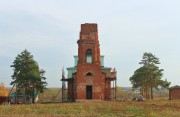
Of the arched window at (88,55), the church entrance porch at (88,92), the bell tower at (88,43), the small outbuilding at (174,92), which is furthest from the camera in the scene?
the small outbuilding at (174,92)

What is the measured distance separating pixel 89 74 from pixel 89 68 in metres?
0.81

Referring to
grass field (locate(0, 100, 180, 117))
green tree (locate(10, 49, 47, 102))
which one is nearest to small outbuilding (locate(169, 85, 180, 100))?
green tree (locate(10, 49, 47, 102))

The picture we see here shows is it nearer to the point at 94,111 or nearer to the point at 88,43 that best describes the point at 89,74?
the point at 88,43

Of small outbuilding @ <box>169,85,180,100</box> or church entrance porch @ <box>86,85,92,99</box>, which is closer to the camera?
church entrance porch @ <box>86,85,92,99</box>

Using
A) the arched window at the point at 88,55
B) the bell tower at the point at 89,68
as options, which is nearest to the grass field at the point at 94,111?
the bell tower at the point at 89,68

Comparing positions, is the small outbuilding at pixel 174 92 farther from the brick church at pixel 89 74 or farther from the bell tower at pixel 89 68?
the bell tower at pixel 89 68

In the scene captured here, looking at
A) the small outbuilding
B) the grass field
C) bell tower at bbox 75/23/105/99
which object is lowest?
the grass field

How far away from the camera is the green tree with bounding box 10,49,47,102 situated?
46.1m

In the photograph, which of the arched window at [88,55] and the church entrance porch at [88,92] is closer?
the church entrance porch at [88,92]

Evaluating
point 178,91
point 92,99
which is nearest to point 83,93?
point 92,99

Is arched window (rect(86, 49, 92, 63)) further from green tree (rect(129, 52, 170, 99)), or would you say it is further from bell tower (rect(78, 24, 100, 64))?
green tree (rect(129, 52, 170, 99))

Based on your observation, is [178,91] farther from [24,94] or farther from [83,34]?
[24,94]

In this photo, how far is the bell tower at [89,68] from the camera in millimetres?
45375

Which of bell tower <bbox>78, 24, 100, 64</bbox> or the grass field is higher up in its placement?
bell tower <bbox>78, 24, 100, 64</bbox>
